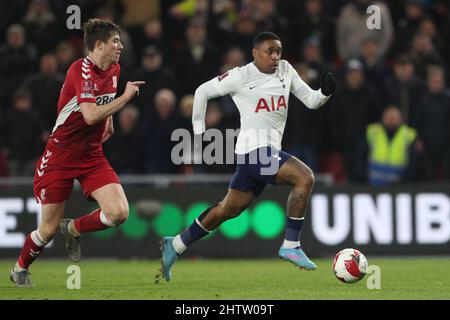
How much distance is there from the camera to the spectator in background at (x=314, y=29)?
18.8 meters

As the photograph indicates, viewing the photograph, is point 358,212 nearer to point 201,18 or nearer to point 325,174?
point 325,174

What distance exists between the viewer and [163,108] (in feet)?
56.0

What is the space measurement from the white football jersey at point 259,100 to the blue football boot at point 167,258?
1208 millimetres

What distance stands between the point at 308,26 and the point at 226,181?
3.53 meters

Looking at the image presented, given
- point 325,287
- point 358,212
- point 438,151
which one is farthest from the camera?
point 438,151

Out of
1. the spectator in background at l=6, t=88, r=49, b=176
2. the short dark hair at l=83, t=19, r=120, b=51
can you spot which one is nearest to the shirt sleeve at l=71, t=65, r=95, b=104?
the short dark hair at l=83, t=19, r=120, b=51

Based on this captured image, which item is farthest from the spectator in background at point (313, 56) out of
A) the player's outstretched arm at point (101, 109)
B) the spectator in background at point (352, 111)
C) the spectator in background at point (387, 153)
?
the player's outstretched arm at point (101, 109)

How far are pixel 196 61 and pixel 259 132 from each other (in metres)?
6.62

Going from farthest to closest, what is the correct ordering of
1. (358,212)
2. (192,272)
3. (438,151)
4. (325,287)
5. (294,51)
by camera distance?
(294,51) < (438,151) < (358,212) < (192,272) < (325,287)

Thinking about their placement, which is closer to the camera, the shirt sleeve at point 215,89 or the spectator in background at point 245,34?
the shirt sleeve at point 215,89

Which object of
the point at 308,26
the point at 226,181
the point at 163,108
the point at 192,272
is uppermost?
the point at 308,26

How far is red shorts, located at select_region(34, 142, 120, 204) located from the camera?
1112cm

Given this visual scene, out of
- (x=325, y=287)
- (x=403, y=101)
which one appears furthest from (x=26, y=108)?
(x=325, y=287)

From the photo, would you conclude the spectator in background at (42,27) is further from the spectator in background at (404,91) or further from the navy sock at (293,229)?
the navy sock at (293,229)
